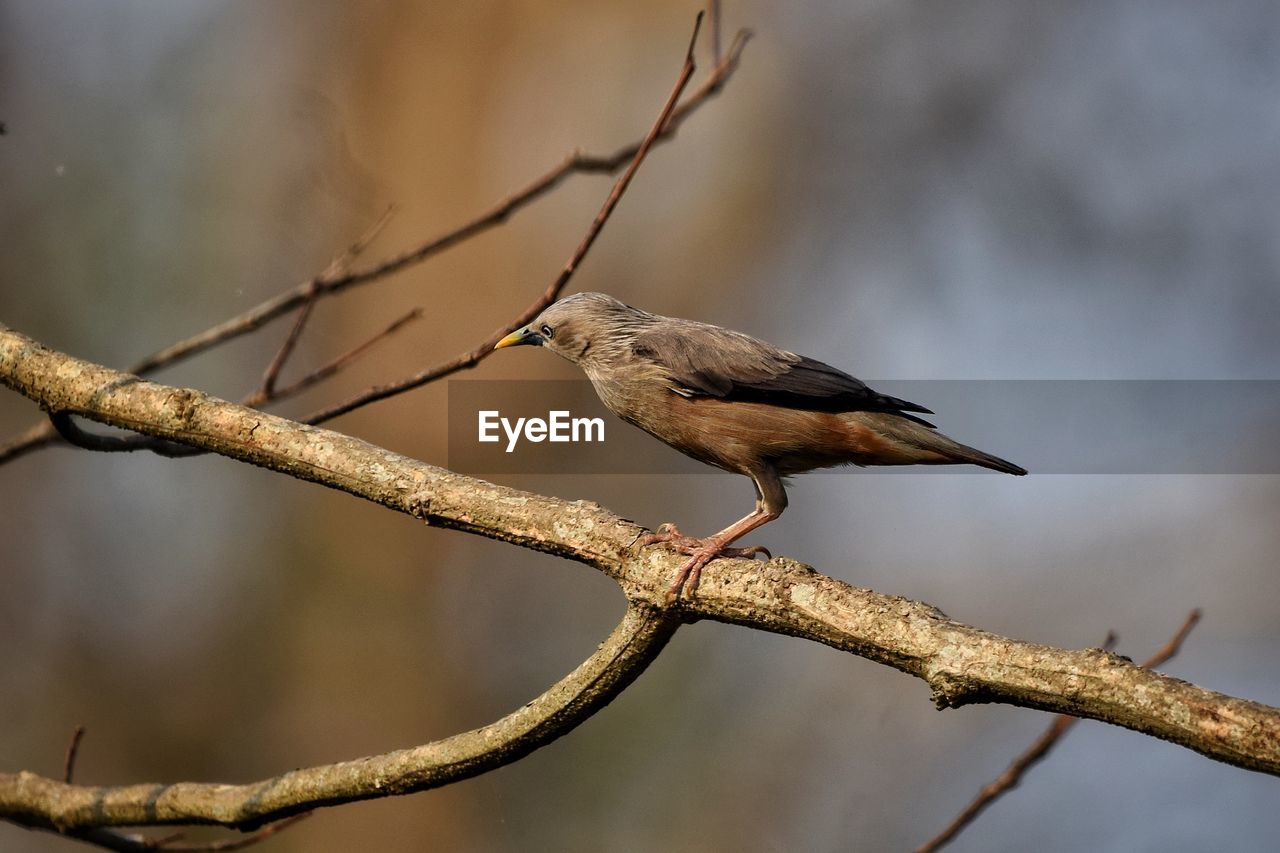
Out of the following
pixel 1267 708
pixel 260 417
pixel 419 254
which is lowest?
pixel 1267 708

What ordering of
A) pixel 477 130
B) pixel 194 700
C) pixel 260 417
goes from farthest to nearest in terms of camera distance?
pixel 477 130 → pixel 194 700 → pixel 260 417

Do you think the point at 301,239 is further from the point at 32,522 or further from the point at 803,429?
the point at 803,429

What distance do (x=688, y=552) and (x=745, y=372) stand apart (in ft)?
4.26

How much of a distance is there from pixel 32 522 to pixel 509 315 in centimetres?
495

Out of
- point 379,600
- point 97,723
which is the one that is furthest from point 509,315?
point 97,723

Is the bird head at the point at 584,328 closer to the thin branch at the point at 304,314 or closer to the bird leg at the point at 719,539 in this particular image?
the thin branch at the point at 304,314

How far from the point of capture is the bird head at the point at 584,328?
14.1 ft

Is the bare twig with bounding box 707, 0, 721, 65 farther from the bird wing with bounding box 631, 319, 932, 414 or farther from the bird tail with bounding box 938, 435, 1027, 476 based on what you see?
the bird tail with bounding box 938, 435, 1027, 476

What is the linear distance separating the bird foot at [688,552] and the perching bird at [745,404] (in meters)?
0.45

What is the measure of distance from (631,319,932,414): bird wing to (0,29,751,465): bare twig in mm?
846

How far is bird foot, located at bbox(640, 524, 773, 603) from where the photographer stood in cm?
274

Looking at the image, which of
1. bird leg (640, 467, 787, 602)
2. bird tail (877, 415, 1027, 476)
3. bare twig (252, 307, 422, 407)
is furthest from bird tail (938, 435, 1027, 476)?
bare twig (252, 307, 422, 407)

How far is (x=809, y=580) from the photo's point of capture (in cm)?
263

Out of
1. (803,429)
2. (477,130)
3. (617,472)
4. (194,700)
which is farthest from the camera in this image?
(477,130)
